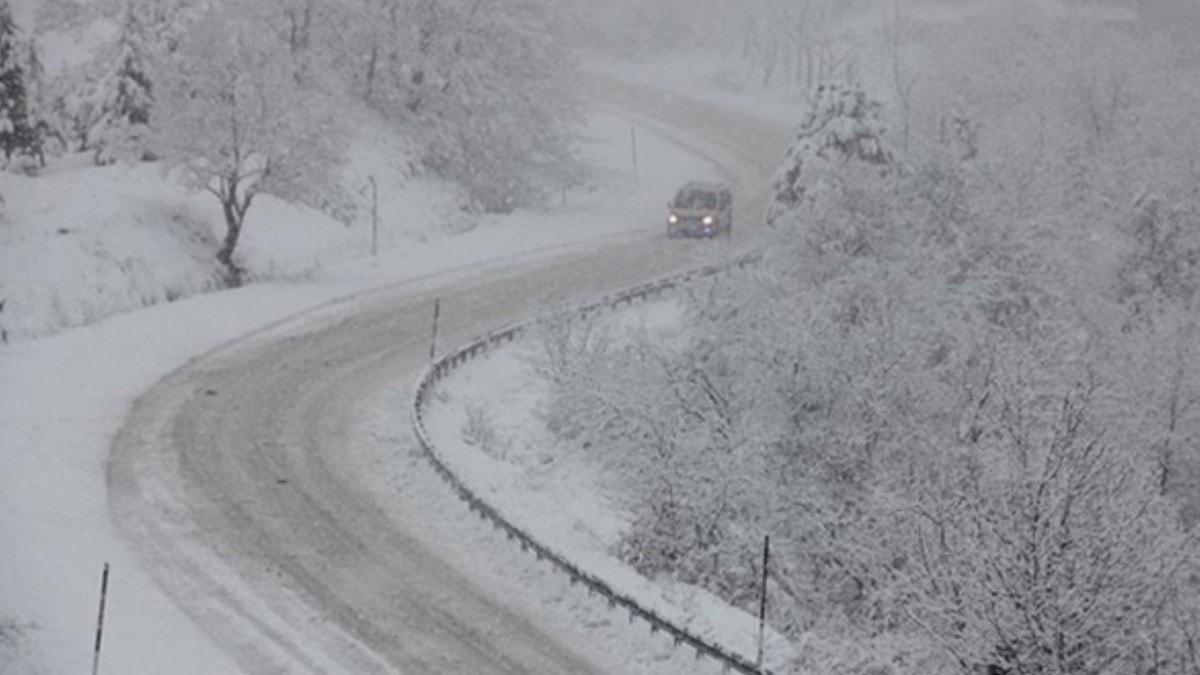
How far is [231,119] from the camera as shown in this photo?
34.2m

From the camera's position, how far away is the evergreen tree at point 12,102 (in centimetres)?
4219

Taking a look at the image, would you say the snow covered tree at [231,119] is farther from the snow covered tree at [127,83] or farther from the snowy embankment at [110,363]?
the snow covered tree at [127,83]

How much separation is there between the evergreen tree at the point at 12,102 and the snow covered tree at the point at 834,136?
24248mm

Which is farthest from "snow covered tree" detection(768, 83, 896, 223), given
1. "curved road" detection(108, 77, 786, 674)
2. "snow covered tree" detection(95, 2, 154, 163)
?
"snow covered tree" detection(95, 2, 154, 163)

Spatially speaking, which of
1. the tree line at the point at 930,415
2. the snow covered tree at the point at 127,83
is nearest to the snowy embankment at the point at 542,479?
the tree line at the point at 930,415

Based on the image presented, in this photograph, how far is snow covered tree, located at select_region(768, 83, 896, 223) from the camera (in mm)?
47469

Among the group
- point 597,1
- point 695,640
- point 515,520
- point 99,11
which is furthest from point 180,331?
point 597,1

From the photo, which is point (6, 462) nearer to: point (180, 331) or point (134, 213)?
point (180, 331)

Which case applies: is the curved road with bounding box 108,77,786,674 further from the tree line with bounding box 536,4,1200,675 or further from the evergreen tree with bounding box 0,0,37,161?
the evergreen tree with bounding box 0,0,37,161

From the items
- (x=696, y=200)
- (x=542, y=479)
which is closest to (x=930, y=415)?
(x=542, y=479)

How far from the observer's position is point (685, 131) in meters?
77.2

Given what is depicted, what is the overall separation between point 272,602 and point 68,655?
2.60 meters

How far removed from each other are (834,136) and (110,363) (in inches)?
1114

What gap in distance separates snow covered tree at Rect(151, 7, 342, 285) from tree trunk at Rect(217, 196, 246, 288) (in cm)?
3
